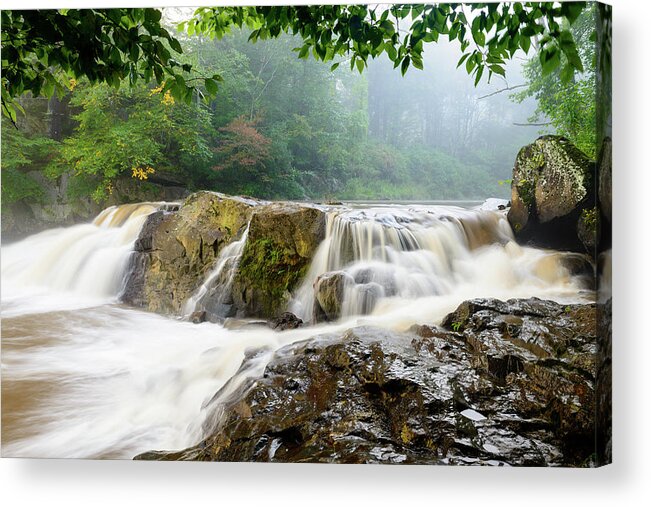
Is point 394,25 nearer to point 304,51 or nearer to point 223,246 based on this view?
point 304,51

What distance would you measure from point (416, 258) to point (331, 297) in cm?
50

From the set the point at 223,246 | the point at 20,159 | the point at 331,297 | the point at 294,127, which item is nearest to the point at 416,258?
the point at 331,297

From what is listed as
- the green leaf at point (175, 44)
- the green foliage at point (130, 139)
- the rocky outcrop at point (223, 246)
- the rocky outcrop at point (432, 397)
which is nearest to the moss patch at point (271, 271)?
the rocky outcrop at point (223, 246)

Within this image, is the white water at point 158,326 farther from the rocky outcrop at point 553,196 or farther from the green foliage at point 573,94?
the green foliage at point 573,94

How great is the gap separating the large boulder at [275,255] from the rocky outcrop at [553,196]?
42.3 inches

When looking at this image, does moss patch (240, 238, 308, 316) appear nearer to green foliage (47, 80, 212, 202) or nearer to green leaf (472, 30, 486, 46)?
green foliage (47, 80, 212, 202)

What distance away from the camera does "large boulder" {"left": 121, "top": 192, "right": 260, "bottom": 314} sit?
3371 mm

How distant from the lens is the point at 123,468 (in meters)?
3.29

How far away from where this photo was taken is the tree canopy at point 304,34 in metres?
2.67

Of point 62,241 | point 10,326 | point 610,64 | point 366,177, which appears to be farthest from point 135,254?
point 610,64

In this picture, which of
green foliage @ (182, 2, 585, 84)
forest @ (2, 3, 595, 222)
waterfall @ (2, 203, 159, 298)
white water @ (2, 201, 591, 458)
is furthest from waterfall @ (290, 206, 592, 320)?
waterfall @ (2, 203, 159, 298)

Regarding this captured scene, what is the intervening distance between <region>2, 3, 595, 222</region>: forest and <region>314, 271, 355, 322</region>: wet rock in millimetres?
448

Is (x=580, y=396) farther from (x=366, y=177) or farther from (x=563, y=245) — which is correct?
(x=366, y=177)

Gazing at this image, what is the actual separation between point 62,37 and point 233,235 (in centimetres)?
132
